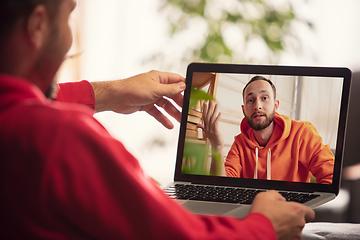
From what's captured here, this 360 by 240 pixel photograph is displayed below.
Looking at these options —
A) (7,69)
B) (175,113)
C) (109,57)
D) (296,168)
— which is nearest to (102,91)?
(175,113)

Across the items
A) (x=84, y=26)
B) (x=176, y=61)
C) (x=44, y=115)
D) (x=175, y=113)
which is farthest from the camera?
(x=84, y=26)

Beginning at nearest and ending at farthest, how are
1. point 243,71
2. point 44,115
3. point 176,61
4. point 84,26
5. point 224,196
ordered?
point 44,115 < point 224,196 < point 243,71 < point 176,61 < point 84,26

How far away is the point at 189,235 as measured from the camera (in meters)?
0.33

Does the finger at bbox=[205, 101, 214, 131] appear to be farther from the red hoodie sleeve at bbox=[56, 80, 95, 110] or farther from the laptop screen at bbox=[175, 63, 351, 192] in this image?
the red hoodie sleeve at bbox=[56, 80, 95, 110]

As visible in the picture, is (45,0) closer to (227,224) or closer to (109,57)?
(227,224)

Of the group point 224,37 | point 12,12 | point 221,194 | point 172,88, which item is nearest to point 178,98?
point 172,88

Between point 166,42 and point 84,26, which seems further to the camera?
point 84,26

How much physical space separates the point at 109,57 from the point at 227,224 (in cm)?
251

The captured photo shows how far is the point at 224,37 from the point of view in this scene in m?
2.12

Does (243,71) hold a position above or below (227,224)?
above

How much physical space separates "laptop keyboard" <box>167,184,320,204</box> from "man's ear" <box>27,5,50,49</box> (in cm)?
53

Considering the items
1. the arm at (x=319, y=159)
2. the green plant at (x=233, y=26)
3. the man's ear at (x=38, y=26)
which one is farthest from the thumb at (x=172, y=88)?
the green plant at (x=233, y=26)

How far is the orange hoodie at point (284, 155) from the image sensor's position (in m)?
0.84

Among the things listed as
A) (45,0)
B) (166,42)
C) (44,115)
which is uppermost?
(166,42)
